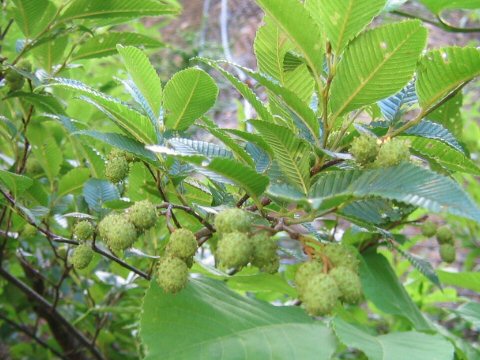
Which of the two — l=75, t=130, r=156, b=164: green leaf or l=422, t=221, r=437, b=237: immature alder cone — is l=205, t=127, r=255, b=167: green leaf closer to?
l=75, t=130, r=156, b=164: green leaf

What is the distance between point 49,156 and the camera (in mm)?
1478

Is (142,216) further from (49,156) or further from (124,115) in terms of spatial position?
(49,156)

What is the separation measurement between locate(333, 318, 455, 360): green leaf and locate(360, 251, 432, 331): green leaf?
300 mm

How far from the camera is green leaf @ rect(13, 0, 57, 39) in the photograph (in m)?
1.31

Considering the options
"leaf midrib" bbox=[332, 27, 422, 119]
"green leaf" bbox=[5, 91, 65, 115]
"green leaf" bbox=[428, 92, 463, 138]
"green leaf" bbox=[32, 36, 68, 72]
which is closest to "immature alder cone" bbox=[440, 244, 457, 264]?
"green leaf" bbox=[428, 92, 463, 138]

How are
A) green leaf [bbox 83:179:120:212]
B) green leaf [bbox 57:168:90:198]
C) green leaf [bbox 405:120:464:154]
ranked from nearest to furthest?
green leaf [bbox 405:120:464:154], green leaf [bbox 83:179:120:212], green leaf [bbox 57:168:90:198]

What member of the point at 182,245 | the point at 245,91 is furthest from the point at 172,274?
the point at 245,91

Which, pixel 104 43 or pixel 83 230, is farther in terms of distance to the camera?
pixel 104 43

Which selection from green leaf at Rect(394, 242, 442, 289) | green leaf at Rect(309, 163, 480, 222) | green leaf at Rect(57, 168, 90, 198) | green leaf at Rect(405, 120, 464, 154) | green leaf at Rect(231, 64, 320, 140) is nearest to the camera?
green leaf at Rect(309, 163, 480, 222)

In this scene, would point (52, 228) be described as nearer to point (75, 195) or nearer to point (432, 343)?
point (75, 195)

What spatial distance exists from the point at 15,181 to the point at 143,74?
13.5 inches

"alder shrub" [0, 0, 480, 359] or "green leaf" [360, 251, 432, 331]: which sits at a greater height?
"alder shrub" [0, 0, 480, 359]

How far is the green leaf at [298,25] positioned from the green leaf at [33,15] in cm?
68

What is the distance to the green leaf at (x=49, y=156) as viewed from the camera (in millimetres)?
1460
